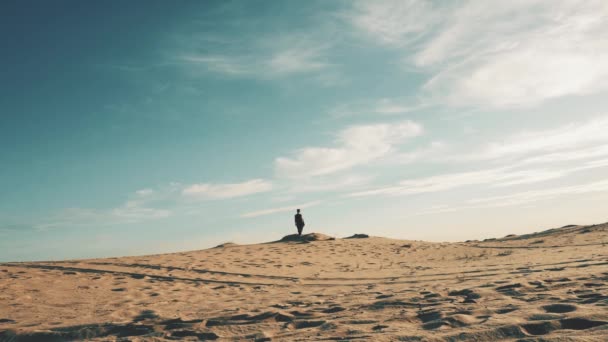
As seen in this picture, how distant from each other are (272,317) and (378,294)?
77.9 inches

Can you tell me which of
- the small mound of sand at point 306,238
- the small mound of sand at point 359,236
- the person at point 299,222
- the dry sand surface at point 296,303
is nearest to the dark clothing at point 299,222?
the person at point 299,222

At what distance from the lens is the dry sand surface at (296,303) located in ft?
11.9

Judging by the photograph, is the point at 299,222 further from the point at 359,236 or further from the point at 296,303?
the point at 296,303

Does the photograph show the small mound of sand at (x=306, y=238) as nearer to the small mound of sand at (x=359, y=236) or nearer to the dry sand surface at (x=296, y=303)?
the small mound of sand at (x=359, y=236)

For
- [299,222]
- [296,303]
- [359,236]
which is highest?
[299,222]

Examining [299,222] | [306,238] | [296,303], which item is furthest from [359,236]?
[296,303]

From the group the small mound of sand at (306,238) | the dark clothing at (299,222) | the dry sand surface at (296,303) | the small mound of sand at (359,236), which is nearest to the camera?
the dry sand surface at (296,303)

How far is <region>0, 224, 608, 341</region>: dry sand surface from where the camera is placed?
362 centimetres

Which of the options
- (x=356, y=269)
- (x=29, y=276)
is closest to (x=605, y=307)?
(x=356, y=269)

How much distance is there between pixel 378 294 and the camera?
602 cm

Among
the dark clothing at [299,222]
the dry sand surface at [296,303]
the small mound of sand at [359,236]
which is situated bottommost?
the dry sand surface at [296,303]

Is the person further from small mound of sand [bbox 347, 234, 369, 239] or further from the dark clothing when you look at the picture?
small mound of sand [bbox 347, 234, 369, 239]

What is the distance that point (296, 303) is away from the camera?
574 cm

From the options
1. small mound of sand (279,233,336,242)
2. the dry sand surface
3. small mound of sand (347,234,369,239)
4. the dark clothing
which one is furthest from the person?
the dry sand surface
